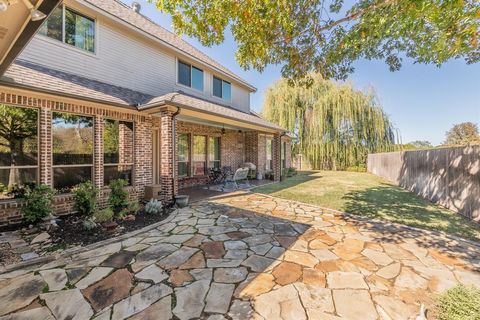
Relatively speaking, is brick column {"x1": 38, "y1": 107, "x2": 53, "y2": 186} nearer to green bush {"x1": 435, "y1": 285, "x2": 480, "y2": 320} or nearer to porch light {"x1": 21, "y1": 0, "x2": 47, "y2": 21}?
porch light {"x1": 21, "y1": 0, "x2": 47, "y2": 21}

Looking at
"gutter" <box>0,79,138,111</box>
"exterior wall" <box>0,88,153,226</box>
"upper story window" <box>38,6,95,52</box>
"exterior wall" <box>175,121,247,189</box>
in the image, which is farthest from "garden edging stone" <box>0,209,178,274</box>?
"upper story window" <box>38,6,95,52</box>

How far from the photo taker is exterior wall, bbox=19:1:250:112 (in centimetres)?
589

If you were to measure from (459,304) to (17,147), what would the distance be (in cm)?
816

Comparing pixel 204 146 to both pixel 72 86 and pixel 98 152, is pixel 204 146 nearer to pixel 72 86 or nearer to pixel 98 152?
pixel 98 152

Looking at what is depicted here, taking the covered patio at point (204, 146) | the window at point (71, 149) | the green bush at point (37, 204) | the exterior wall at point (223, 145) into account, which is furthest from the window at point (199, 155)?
the green bush at point (37, 204)

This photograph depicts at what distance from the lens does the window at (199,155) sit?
10.3 meters

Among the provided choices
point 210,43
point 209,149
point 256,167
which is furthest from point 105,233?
point 256,167

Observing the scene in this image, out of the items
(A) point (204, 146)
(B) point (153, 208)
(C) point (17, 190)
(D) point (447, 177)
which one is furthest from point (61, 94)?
(D) point (447, 177)

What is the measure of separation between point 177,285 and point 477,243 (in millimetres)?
5597

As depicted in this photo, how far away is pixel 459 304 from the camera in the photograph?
2.31 meters

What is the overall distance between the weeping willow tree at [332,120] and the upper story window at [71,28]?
13903mm

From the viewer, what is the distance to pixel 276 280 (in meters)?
2.89

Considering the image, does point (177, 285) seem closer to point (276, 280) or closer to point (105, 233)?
point (276, 280)

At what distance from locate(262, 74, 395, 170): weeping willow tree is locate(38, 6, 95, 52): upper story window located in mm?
13903
